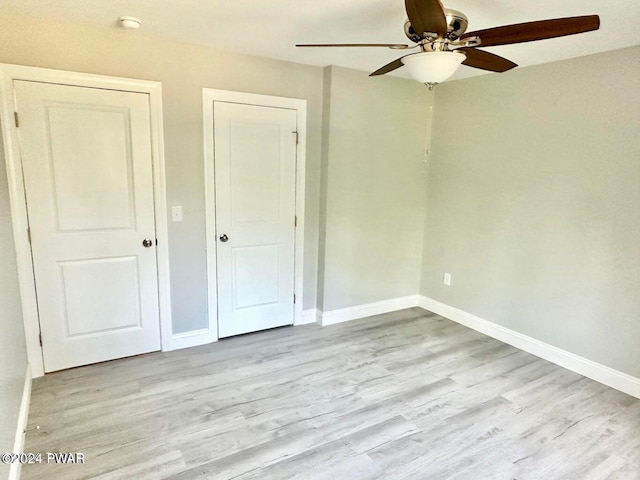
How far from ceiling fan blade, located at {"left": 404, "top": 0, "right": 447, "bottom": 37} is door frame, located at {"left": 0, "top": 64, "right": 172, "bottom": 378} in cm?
199

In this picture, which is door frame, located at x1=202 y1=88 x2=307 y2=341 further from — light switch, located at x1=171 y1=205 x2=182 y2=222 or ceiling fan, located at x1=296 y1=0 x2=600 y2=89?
ceiling fan, located at x1=296 y1=0 x2=600 y2=89

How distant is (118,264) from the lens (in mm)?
2941

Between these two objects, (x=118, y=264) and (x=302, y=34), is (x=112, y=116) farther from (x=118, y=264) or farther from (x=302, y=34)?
(x=302, y=34)

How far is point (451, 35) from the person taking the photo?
1891mm

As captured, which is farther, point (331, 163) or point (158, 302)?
point (331, 163)

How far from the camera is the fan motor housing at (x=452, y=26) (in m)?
1.81

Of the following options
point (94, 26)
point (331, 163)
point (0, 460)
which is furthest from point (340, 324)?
point (94, 26)

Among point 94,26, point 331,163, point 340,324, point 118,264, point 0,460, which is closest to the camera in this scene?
point 0,460

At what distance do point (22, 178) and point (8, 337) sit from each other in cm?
108

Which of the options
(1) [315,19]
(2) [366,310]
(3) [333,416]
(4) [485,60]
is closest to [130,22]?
(1) [315,19]

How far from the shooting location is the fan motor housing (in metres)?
1.81

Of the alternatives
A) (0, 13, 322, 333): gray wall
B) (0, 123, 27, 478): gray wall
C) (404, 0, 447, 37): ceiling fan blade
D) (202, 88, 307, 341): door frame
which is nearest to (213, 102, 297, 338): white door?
(202, 88, 307, 341): door frame

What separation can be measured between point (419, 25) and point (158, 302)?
266 cm

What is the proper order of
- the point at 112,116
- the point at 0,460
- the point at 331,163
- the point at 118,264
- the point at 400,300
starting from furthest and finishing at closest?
the point at 400,300, the point at 331,163, the point at 118,264, the point at 112,116, the point at 0,460
